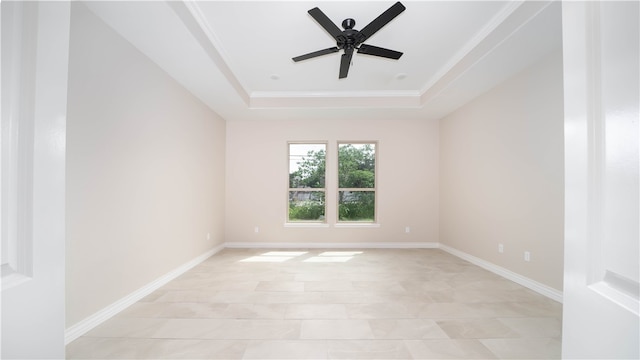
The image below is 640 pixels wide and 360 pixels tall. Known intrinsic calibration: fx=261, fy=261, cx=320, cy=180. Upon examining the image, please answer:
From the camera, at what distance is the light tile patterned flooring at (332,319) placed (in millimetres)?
1852

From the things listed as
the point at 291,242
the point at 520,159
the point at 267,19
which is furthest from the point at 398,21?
the point at 291,242

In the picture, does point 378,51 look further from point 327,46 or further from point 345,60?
point 327,46

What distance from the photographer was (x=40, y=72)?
0.53 meters

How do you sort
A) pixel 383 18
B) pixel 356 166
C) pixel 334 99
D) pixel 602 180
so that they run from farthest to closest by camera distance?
pixel 356 166 → pixel 334 99 → pixel 383 18 → pixel 602 180

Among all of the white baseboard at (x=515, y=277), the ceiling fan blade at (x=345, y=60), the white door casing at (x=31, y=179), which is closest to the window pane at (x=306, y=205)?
the white baseboard at (x=515, y=277)

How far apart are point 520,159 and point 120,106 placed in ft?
14.4

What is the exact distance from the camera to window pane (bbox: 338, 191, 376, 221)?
17.5ft

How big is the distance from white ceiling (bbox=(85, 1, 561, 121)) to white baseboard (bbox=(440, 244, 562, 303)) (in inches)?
97.6

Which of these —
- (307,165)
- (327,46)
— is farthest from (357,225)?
(327,46)

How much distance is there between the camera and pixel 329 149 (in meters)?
5.25

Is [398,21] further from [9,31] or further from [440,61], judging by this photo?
[9,31]

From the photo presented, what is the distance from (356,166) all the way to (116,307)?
13.8ft

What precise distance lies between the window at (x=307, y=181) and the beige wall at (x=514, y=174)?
2.47 m

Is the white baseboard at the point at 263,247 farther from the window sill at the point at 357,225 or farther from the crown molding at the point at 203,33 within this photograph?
the crown molding at the point at 203,33
